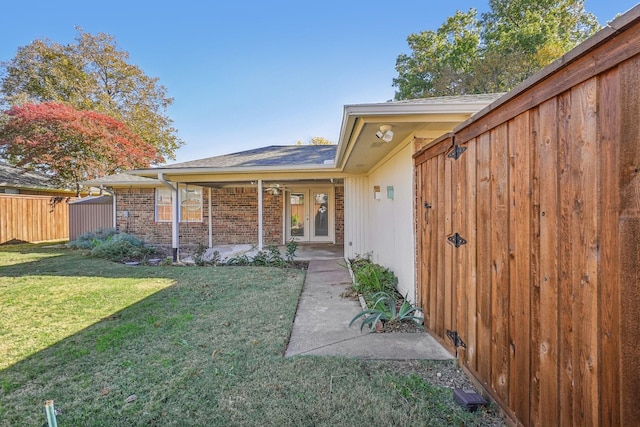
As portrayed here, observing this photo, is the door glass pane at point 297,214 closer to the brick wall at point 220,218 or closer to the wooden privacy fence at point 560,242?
the brick wall at point 220,218

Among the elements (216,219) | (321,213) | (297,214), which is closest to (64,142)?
(216,219)

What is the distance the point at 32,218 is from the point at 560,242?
18426mm

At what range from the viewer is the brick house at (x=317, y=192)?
4.00m

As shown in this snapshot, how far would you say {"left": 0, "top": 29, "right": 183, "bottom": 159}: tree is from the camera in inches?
773

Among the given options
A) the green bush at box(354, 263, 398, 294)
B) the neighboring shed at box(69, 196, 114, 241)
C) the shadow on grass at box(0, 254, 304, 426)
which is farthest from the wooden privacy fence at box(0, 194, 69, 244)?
the green bush at box(354, 263, 398, 294)

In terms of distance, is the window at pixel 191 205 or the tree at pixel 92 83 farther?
the tree at pixel 92 83

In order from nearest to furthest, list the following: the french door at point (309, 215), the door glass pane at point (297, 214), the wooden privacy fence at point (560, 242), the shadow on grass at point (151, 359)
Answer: the wooden privacy fence at point (560, 242) < the shadow on grass at point (151, 359) < the french door at point (309, 215) < the door glass pane at point (297, 214)

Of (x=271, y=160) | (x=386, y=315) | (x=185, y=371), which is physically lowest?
(x=185, y=371)

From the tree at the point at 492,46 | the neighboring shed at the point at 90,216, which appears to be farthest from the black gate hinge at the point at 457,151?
the tree at the point at 492,46

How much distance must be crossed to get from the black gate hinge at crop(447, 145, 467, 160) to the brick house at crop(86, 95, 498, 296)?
0.89 metres

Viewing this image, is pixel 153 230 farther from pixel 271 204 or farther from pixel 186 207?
pixel 271 204

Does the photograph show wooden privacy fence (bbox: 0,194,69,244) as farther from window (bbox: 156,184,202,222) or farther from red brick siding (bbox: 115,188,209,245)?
window (bbox: 156,184,202,222)

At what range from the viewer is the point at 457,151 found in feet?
9.25

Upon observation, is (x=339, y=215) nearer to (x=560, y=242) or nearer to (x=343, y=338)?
(x=343, y=338)
